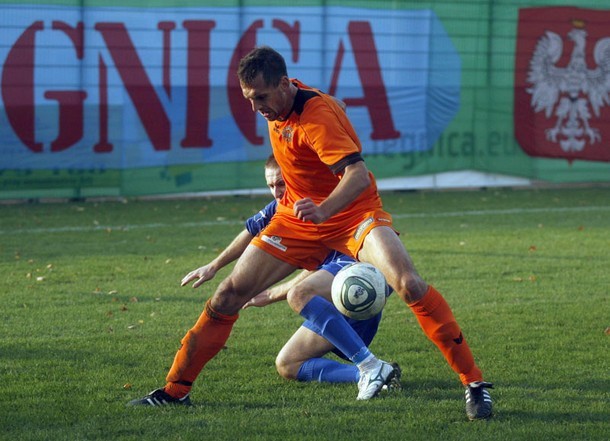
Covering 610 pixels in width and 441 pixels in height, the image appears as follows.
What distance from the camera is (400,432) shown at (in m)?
5.22

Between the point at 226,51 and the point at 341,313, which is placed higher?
the point at 226,51

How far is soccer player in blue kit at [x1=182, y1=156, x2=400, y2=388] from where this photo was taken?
6.23 m

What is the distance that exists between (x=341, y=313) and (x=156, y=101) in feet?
37.5

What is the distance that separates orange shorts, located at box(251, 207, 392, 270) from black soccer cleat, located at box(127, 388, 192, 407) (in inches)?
35.5

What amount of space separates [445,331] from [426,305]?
0.54ft

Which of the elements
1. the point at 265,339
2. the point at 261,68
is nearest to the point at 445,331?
the point at 261,68

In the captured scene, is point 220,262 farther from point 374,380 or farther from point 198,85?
point 198,85

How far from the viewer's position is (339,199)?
5441 millimetres

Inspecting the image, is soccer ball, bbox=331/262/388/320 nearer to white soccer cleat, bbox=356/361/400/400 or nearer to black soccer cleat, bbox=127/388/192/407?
white soccer cleat, bbox=356/361/400/400

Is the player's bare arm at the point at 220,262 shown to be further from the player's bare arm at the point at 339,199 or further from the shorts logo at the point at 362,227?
the player's bare arm at the point at 339,199

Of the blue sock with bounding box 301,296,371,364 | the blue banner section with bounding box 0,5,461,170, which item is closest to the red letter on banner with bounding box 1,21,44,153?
the blue banner section with bounding box 0,5,461,170

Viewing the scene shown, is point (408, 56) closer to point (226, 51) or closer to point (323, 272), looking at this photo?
point (226, 51)

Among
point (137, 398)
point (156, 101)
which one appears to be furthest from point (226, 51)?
point (137, 398)

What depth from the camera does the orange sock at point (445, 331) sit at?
5.53 m
